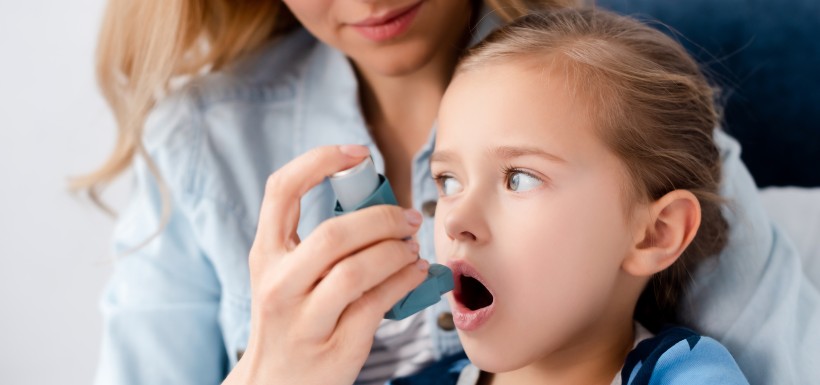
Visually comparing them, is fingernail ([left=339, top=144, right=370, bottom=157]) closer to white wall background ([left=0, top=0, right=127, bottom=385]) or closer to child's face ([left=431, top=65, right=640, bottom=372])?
child's face ([left=431, top=65, right=640, bottom=372])

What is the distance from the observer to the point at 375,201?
3.08ft

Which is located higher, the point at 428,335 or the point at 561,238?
the point at 561,238

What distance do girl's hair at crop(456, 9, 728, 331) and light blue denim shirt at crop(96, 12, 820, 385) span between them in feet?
0.63

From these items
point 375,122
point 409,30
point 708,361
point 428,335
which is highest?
point 409,30

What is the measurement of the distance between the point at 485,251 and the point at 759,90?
0.86 meters

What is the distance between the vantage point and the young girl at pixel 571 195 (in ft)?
3.29

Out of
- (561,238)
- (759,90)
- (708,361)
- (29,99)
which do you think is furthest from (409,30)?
(29,99)

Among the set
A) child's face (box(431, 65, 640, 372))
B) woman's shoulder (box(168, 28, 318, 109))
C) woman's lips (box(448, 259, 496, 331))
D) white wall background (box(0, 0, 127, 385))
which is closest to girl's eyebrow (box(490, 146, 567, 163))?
child's face (box(431, 65, 640, 372))

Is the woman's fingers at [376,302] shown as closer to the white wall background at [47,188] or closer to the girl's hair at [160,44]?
the girl's hair at [160,44]

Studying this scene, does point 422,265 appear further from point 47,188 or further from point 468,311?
point 47,188

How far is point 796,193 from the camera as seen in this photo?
1549 mm

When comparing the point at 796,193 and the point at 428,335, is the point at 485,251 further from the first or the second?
the point at 796,193

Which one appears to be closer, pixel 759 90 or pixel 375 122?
pixel 375 122

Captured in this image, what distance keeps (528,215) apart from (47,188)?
4.50 ft
